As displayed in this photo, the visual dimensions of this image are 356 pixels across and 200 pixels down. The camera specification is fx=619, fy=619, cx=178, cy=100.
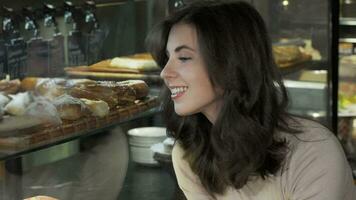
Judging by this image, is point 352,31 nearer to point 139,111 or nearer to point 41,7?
point 139,111

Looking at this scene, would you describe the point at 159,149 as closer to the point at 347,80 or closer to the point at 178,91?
the point at 178,91

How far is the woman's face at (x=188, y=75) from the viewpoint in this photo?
4.43 ft

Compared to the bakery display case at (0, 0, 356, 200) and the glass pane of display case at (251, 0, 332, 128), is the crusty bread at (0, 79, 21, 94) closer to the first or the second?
the bakery display case at (0, 0, 356, 200)

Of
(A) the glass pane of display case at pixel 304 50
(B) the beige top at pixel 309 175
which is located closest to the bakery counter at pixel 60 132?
(B) the beige top at pixel 309 175

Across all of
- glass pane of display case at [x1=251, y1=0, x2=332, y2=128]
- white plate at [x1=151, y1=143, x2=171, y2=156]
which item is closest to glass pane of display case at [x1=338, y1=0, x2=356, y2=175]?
glass pane of display case at [x1=251, y1=0, x2=332, y2=128]

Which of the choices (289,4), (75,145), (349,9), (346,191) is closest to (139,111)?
(75,145)

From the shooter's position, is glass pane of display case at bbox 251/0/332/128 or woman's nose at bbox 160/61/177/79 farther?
glass pane of display case at bbox 251/0/332/128

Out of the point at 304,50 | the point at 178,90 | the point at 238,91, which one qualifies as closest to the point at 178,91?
the point at 178,90

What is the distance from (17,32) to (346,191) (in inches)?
31.8

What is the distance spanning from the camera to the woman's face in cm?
135

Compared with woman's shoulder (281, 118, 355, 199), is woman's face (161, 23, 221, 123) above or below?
above

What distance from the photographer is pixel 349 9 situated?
10.5 ft

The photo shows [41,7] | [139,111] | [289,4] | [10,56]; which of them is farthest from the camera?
[289,4]

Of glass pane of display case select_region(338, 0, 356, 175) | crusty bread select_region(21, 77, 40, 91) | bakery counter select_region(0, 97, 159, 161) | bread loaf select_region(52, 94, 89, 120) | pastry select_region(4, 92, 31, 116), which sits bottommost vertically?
glass pane of display case select_region(338, 0, 356, 175)
